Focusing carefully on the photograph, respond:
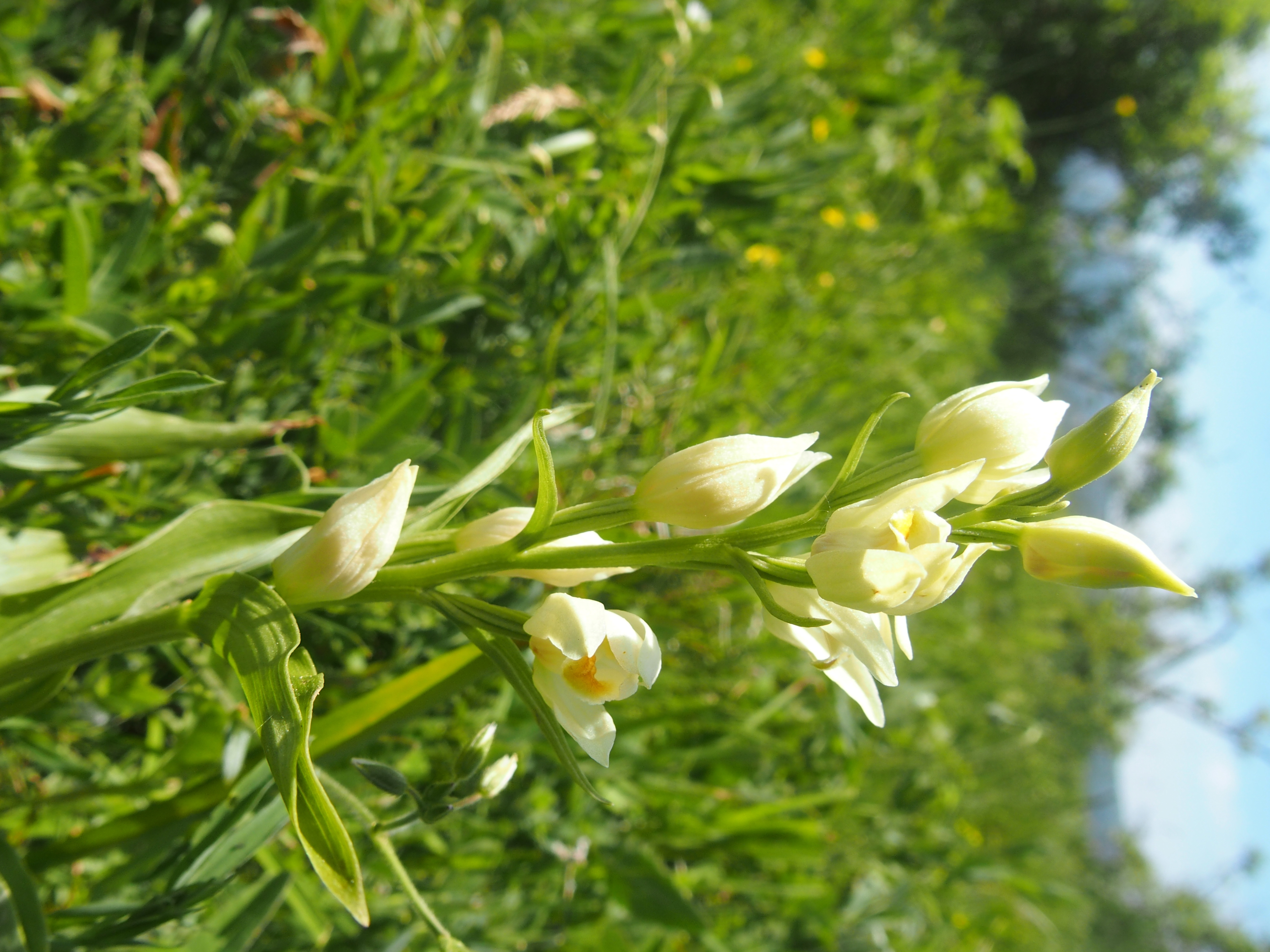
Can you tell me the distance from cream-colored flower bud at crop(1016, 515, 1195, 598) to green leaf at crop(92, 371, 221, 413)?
315 millimetres

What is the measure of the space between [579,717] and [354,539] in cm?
10

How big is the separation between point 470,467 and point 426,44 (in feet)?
1.43

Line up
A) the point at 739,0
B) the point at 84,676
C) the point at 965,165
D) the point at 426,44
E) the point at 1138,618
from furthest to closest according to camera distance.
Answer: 1. the point at 1138,618
2. the point at 965,165
3. the point at 739,0
4. the point at 426,44
5. the point at 84,676

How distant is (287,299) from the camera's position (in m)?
0.61

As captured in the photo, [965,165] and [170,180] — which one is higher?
[170,180]

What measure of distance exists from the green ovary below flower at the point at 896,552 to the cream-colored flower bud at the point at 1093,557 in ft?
0.07

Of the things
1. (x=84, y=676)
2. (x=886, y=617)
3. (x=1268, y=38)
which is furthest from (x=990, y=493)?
(x=1268, y=38)

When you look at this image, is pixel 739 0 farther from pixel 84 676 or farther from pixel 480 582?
pixel 84 676

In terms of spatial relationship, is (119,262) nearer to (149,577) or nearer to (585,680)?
(149,577)

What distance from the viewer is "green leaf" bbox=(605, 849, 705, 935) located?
2.49 ft

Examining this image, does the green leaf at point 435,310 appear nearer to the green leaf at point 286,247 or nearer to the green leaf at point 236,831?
the green leaf at point 286,247

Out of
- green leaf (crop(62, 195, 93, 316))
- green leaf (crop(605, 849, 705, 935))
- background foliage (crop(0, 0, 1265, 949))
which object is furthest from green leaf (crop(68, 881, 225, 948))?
green leaf (crop(605, 849, 705, 935))

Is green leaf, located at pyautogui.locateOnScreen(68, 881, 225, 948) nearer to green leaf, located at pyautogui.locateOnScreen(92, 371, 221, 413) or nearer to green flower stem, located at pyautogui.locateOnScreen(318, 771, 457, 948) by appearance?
green flower stem, located at pyautogui.locateOnScreen(318, 771, 457, 948)

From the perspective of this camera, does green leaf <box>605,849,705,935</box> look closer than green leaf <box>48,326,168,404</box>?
No
